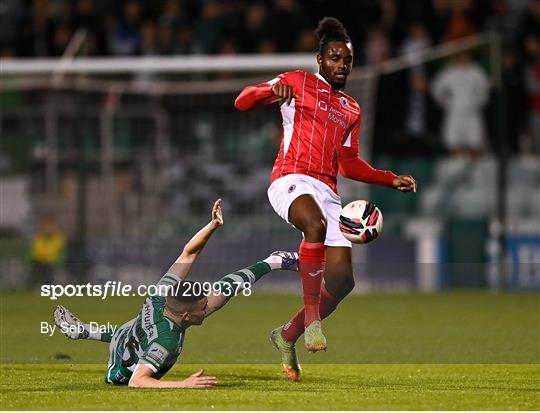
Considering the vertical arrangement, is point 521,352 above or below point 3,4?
below

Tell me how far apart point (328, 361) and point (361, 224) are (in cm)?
178

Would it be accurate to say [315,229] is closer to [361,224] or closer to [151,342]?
[361,224]

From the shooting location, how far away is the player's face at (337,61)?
29.3 feet

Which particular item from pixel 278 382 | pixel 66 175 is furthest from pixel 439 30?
pixel 278 382

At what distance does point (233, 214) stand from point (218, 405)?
10851mm

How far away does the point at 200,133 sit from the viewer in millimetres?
18250

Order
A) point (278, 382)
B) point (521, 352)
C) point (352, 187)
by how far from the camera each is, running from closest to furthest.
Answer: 1. point (278, 382)
2. point (521, 352)
3. point (352, 187)

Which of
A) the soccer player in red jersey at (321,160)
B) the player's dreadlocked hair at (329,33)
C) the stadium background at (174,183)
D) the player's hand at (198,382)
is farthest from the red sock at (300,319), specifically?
the stadium background at (174,183)

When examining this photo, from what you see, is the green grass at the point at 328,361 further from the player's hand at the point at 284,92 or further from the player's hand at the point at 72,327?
the player's hand at the point at 284,92

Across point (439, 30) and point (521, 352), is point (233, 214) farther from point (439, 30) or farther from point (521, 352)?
point (521, 352)

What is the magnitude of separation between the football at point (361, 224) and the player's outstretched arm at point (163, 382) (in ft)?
4.78

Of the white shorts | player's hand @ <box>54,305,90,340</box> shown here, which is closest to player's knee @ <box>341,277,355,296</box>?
the white shorts

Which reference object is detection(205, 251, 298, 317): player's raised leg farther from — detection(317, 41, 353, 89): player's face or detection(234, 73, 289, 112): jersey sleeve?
detection(317, 41, 353, 89): player's face

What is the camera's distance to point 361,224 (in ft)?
29.6
